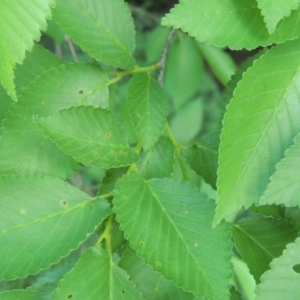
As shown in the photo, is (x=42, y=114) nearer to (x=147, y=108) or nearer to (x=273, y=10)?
(x=147, y=108)

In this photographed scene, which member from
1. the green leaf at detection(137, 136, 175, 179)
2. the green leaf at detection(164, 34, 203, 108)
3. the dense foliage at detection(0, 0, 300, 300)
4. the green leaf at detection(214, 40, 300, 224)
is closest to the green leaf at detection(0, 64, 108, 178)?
the dense foliage at detection(0, 0, 300, 300)

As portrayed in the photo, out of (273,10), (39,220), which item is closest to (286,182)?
(273,10)

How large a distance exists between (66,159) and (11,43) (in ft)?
0.67

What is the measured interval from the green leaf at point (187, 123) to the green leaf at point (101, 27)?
1.07 m

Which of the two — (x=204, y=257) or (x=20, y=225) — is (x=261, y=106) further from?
(x=20, y=225)

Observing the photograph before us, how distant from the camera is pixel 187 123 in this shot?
1927mm

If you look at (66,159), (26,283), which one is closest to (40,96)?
(66,159)

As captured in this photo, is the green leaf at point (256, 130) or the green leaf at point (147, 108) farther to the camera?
the green leaf at point (147, 108)

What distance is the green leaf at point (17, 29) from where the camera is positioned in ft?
2.07

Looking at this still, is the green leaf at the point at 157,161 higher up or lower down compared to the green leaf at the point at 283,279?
higher up

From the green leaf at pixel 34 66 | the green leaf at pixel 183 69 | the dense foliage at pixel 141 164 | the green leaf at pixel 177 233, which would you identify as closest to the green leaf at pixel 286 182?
the dense foliage at pixel 141 164

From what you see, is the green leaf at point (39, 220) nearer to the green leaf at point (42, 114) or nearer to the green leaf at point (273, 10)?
the green leaf at point (42, 114)

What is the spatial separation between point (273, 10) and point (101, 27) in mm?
285

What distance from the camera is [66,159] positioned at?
770 millimetres
